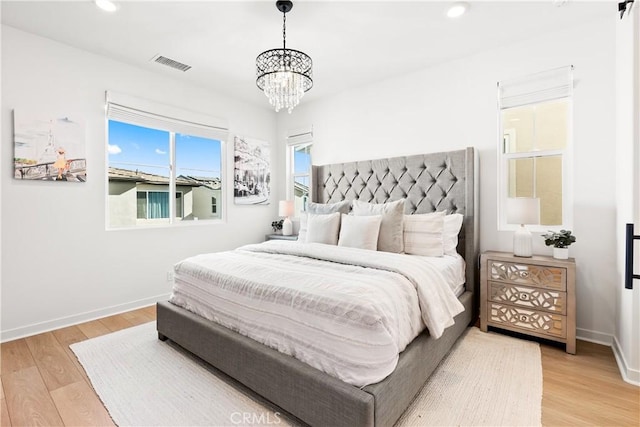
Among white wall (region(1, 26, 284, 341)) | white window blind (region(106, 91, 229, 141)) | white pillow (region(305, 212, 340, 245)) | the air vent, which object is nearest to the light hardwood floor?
white wall (region(1, 26, 284, 341))

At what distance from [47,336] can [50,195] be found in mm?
1326

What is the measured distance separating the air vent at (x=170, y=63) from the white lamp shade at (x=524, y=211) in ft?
12.3

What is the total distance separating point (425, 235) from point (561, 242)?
108 centimetres

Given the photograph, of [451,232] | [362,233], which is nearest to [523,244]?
[451,232]

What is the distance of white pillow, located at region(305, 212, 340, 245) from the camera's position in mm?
3109

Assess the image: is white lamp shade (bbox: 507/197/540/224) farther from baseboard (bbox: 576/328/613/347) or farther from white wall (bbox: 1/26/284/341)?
white wall (bbox: 1/26/284/341)

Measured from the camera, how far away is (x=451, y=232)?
2.93 meters

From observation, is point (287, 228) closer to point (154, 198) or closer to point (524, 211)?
point (154, 198)

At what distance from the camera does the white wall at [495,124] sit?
8.30ft

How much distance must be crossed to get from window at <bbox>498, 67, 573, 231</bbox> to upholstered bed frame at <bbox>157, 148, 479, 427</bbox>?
375mm

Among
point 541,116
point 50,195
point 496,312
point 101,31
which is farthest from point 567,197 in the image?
point 50,195

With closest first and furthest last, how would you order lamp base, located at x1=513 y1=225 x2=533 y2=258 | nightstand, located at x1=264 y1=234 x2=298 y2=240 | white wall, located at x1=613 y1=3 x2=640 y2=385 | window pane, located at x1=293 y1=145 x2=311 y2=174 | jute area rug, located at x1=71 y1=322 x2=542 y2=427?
jute area rug, located at x1=71 y1=322 x2=542 y2=427, white wall, located at x1=613 y1=3 x2=640 y2=385, lamp base, located at x1=513 y1=225 x2=533 y2=258, nightstand, located at x1=264 y1=234 x2=298 y2=240, window pane, located at x1=293 y1=145 x2=311 y2=174

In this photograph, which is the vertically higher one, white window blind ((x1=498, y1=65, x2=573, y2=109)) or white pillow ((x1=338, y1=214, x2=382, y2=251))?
white window blind ((x1=498, y1=65, x2=573, y2=109))

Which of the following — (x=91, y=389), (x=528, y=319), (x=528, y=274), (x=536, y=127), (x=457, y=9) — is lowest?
(x=91, y=389)
